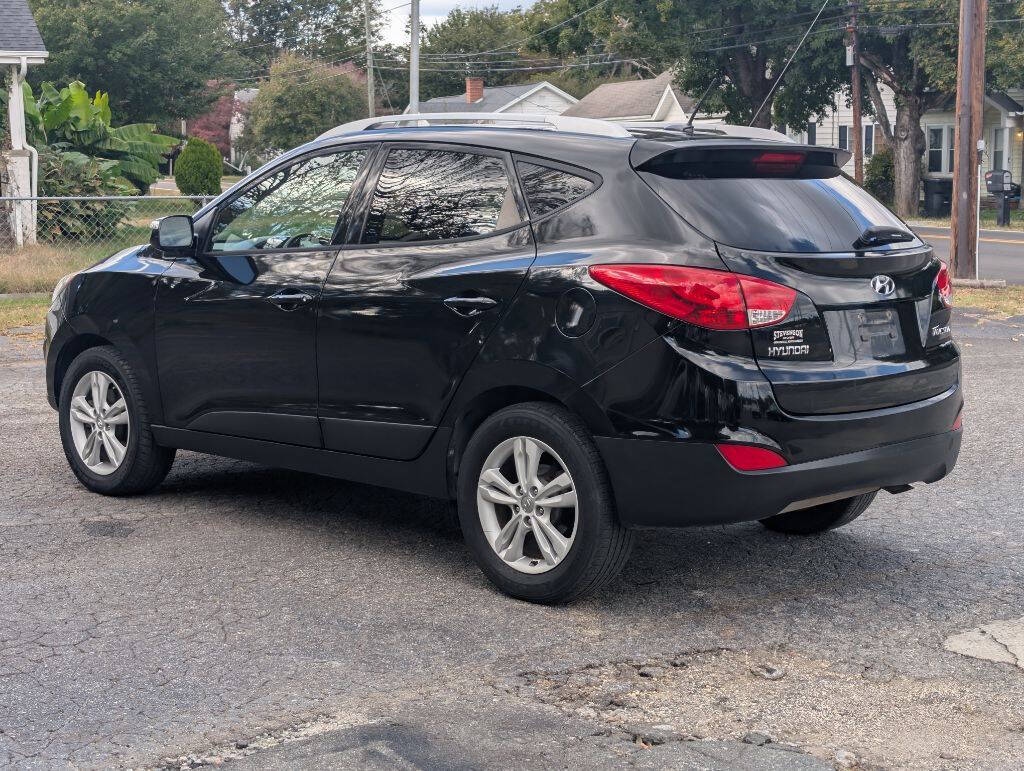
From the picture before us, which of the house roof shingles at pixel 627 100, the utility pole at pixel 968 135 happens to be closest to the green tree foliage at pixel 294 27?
the house roof shingles at pixel 627 100

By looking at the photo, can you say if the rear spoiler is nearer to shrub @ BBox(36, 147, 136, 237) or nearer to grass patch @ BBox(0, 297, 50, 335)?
grass patch @ BBox(0, 297, 50, 335)

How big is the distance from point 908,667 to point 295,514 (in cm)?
314

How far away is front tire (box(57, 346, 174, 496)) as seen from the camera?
658cm

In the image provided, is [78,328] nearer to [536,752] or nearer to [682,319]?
[682,319]

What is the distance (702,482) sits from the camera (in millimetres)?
4598

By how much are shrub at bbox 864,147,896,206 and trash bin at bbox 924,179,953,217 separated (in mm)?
4695

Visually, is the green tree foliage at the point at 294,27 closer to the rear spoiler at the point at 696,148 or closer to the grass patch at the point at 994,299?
the grass patch at the point at 994,299

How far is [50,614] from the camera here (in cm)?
491

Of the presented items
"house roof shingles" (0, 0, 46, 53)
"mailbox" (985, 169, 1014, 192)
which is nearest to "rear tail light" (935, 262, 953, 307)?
"house roof shingles" (0, 0, 46, 53)

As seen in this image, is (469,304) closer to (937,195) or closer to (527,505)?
(527,505)

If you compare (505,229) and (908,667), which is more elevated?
(505,229)

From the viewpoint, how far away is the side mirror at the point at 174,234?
6277 millimetres

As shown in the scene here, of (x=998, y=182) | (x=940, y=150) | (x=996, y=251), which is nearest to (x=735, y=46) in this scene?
(x=940, y=150)

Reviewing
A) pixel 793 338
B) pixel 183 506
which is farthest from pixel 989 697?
pixel 183 506
